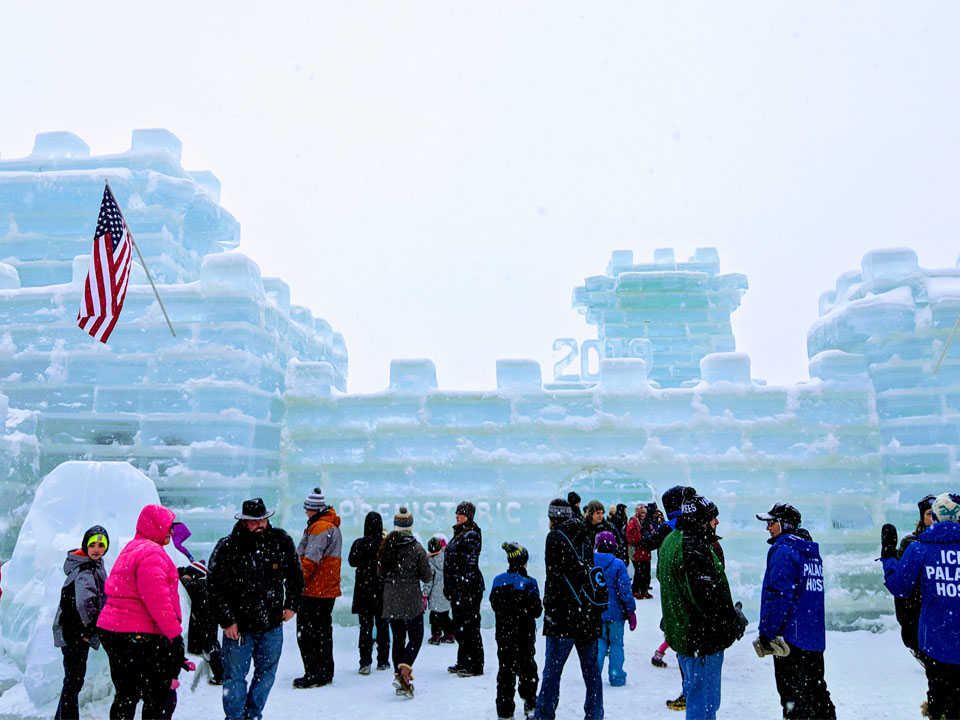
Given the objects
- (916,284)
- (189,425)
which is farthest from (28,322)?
(916,284)

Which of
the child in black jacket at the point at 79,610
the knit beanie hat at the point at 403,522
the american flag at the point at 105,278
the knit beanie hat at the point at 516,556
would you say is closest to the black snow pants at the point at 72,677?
the child in black jacket at the point at 79,610

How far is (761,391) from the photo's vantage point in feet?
31.7

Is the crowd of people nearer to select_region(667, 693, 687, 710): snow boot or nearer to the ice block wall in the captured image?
select_region(667, 693, 687, 710): snow boot

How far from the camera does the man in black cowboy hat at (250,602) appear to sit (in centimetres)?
475

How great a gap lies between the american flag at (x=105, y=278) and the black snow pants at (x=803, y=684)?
7719 millimetres

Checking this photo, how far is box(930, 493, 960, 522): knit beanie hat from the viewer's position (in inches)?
186

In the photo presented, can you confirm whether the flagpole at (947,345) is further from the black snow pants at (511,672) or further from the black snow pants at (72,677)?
the black snow pants at (72,677)

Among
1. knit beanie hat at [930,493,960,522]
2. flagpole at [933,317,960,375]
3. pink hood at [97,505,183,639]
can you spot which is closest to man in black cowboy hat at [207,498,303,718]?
pink hood at [97,505,183,639]

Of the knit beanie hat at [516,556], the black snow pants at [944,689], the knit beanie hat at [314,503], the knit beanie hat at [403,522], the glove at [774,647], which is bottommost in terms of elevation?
the black snow pants at [944,689]

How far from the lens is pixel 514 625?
17.8 ft

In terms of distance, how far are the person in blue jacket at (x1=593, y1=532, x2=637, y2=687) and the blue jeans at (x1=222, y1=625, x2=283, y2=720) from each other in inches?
109

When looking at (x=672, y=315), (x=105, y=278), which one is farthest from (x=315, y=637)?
(x=672, y=315)

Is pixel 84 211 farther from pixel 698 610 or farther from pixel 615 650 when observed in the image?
pixel 698 610

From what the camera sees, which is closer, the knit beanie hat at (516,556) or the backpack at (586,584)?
the backpack at (586,584)
